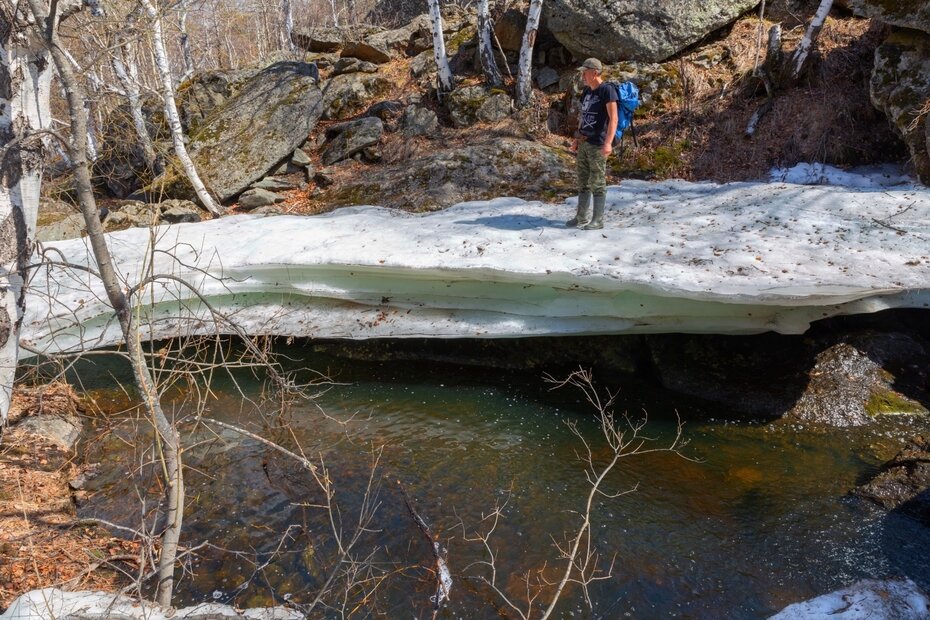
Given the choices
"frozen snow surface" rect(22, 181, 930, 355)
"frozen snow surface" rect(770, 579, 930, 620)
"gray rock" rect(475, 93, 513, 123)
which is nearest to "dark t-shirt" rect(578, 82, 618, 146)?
"frozen snow surface" rect(22, 181, 930, 355)

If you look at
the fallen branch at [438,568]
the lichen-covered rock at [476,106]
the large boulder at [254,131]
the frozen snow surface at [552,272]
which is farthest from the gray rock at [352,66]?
the fallen branch at [438,568]

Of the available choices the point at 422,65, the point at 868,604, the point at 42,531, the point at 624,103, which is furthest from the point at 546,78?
the point at 42,531

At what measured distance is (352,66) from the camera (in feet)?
44.9

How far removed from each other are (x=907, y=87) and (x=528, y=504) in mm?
7623

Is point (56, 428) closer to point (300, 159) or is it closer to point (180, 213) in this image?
point (180, 213)

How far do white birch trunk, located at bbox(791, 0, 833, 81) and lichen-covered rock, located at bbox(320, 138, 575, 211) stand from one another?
3.89 m

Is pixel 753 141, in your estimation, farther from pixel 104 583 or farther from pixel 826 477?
pixel 104 583

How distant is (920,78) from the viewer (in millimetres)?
7664

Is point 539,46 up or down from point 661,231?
up

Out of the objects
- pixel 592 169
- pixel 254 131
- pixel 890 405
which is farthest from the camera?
pixel 254 131

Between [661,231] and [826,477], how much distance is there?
2835mm

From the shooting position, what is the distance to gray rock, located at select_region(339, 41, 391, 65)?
Result: 46.2 feet

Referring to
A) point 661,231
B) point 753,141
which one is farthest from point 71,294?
point 753,141

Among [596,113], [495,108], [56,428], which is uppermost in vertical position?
[495,108]
